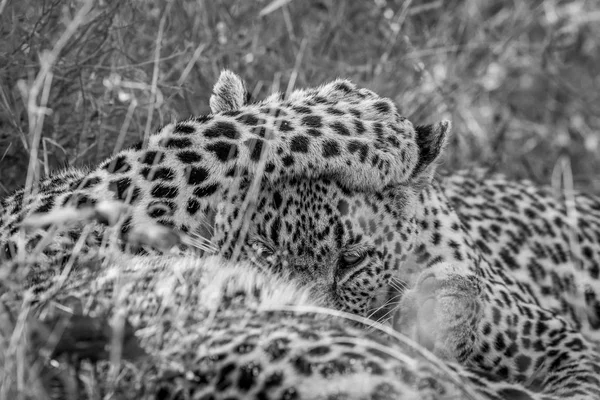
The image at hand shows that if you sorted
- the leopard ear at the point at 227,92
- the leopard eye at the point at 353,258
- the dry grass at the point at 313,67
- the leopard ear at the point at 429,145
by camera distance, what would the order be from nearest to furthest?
the leopard eye at the point at 353,258, the leopard ear at the point at 429,145, the leopard ear at the point at 227,92, the dry grass at the point at 313,67

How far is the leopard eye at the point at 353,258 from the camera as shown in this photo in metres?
5.12

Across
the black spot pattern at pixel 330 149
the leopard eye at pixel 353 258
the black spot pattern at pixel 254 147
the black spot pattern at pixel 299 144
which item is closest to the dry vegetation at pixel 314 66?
the black spot pattern at pixel 254 147

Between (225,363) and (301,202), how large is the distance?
1790mm

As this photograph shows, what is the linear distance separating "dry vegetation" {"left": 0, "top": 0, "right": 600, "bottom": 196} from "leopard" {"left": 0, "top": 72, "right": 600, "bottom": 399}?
33cm

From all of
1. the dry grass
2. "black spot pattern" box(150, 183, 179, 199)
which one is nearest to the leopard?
"black spot pattern" box(150, 183, 179, 199)

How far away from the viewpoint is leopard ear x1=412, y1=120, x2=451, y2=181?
5.39 metres

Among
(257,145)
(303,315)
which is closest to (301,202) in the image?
(257,145)

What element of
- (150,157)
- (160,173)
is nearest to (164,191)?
(160,173)

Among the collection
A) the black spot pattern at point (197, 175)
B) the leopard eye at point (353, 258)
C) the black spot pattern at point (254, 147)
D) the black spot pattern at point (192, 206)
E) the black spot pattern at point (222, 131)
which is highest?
the black spot pattern at point (222, 131)

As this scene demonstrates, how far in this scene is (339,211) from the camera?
16.7ft

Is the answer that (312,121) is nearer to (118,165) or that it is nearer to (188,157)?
(188,157)

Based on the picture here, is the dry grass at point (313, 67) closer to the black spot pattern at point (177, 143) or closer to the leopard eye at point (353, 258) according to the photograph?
the black spot pattern at point (177, 143)

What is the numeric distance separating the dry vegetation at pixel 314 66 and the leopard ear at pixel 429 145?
1189 millimetres

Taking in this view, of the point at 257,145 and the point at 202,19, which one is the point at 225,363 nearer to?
the point at 257,145
